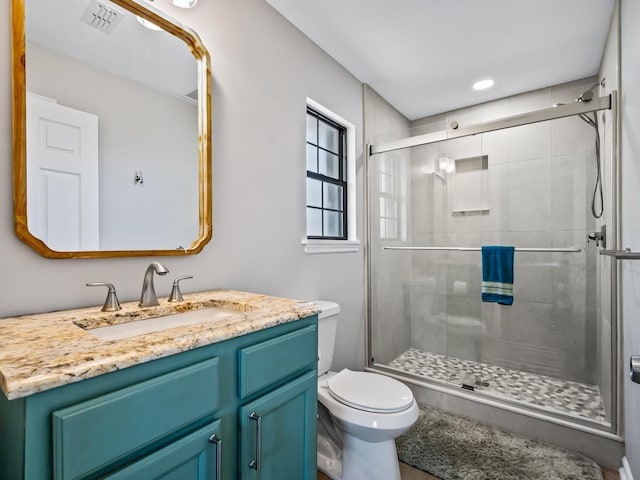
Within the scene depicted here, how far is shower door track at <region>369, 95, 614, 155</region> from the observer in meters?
1.92

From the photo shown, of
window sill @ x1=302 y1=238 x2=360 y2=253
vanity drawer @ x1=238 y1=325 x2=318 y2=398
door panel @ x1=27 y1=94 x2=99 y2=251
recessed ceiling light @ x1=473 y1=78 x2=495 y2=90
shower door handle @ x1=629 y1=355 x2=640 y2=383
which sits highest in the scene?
recessed ceiling light @ x1=473 y1=78 x2=495 y2=90

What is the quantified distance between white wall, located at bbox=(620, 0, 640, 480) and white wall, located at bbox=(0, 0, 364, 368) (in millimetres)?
1601

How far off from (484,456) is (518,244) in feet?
4.68

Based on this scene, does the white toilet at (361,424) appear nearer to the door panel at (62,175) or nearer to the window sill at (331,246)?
the window sill at (331,246)

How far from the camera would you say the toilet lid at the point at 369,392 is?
4.86 feet

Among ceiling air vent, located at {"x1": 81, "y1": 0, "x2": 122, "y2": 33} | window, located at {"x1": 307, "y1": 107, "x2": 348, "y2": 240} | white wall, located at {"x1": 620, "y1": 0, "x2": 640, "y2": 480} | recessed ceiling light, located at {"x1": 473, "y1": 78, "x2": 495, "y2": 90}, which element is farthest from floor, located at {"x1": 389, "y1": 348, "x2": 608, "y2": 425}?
ceiling air vent, located at {"x1": 81, "y1": 0, "x2": 122, "y2": 33}

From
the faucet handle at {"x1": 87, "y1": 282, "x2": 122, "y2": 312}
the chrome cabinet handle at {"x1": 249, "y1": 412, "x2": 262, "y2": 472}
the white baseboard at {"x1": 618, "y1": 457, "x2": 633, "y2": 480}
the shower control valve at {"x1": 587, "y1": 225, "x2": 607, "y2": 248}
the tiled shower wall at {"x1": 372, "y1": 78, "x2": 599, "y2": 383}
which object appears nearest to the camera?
the chrome cabinet handle at {"x1": 249, "y1": 412, "x2": 262, "y2": 472}

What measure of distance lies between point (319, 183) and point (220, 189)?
95 cm

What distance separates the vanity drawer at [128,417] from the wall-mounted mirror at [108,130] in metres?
0.67

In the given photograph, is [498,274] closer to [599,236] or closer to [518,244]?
[518,244]

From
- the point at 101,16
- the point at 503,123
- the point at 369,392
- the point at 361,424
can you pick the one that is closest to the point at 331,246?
the point at 369,392

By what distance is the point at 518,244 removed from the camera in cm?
239

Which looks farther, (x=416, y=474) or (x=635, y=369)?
(x=416, y=474)

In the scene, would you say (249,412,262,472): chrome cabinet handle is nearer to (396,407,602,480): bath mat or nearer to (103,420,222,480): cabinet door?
(103,420,222,480): cabinet door
